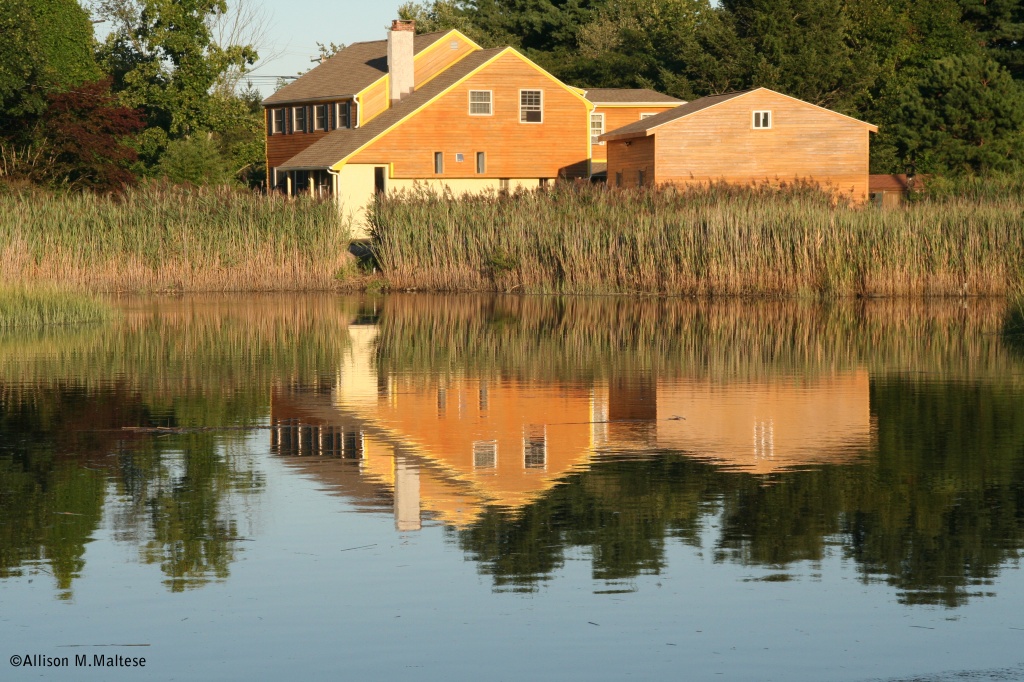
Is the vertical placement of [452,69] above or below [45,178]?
above

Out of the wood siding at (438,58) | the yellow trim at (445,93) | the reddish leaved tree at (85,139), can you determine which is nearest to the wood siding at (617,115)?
the yellow trim at (445,93)

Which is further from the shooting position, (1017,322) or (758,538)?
(1017,322)

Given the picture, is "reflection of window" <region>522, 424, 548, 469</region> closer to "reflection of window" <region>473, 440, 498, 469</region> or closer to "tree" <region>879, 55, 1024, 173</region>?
"reflection of window" <region>473, 440, 498, 469</region>

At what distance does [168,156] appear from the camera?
6956 cm

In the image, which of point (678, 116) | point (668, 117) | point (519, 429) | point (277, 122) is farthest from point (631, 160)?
point (519, 429)

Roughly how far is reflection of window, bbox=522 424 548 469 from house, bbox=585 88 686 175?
52.6 metres

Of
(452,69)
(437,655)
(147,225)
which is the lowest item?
(437,655)

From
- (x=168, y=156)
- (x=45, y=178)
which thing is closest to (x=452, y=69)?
(x=168, y=156)

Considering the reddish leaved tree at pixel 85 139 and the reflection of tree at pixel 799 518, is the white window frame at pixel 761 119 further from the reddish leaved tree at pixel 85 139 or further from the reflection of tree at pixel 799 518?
the reflection of tree at pixel 799 518

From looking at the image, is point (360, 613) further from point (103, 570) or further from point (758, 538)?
point (758, 538)

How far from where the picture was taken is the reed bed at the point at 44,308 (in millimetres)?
25516

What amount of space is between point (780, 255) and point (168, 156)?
43503 millimetres

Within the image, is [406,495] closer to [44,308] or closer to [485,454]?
[485,454]

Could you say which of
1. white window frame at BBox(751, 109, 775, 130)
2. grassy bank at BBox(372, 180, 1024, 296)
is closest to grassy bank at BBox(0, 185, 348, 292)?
grassy bank at BBox(372, 180, 1024, 296)
